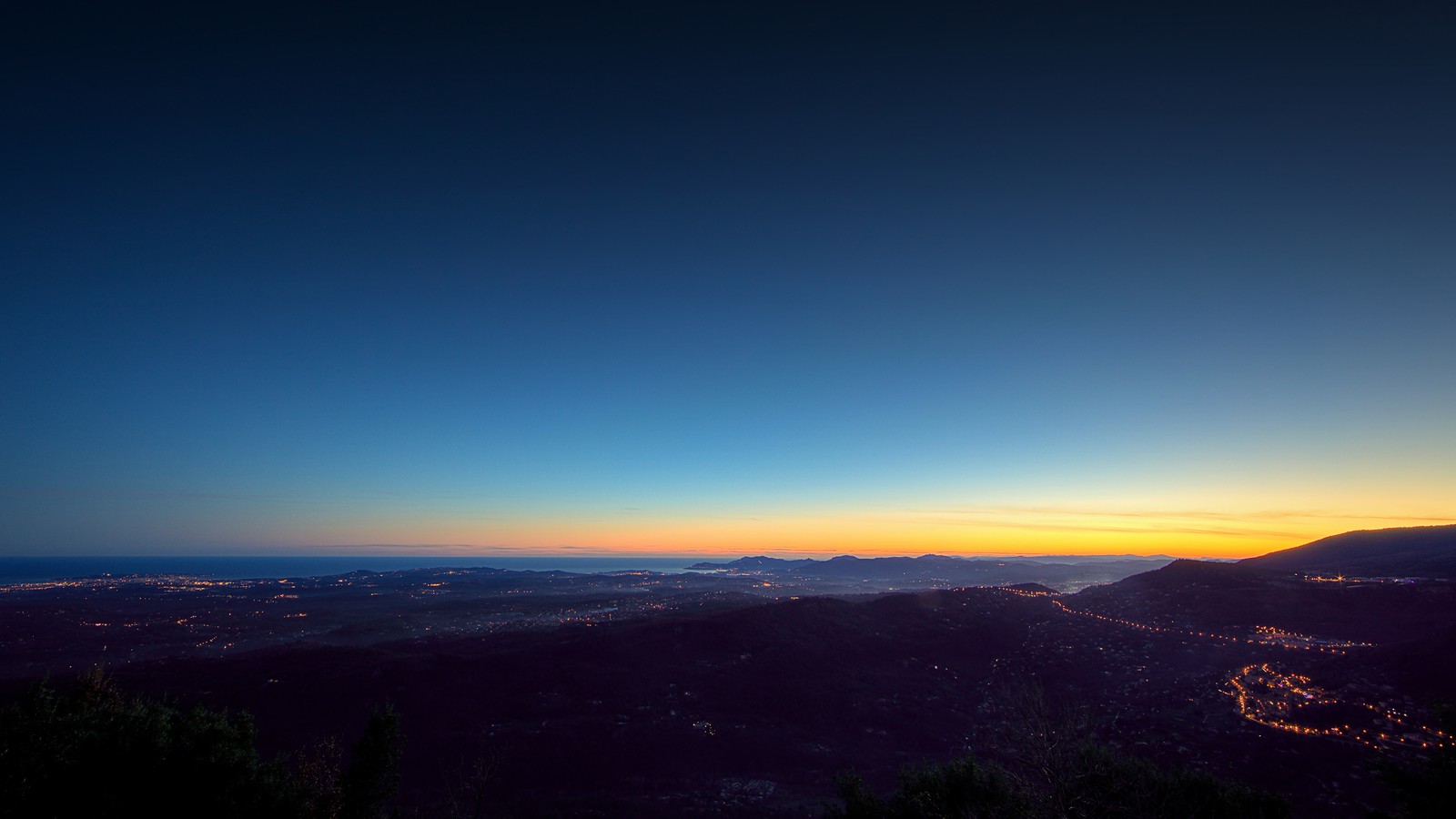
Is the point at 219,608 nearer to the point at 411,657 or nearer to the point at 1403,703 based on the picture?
the point at 411,657

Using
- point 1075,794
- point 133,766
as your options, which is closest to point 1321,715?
point 1075,794

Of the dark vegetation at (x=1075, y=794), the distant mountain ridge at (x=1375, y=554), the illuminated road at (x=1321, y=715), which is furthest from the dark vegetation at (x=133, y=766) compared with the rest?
the distant mountain ridge at (x=1375, y=554)

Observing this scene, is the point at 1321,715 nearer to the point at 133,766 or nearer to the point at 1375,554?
the point at 133,766

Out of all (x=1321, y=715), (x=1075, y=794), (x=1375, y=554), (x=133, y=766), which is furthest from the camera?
(x=1375, y=554)

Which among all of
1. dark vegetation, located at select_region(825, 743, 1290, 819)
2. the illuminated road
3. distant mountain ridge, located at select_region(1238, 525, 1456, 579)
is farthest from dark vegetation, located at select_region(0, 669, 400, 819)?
distant mountain ridge, located at select_region(1238, 525, 1456, 579)

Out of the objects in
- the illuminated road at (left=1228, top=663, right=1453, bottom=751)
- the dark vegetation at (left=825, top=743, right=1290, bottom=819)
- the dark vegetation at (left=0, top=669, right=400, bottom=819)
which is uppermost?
the dark vegetation at (left=0, top=669, right=400, bottom=819)

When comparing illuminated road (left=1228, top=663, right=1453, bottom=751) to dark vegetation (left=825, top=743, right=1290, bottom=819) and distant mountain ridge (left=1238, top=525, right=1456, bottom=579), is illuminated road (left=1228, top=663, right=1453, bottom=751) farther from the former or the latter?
distant mountain ridge (left=1238, top=525, right=1456, bottom=579)

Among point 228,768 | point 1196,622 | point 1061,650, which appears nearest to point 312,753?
point 228,768

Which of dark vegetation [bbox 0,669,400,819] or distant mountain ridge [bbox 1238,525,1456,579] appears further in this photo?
distant mountain ridge [bbox 1238,525,1456,579]
